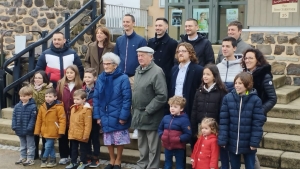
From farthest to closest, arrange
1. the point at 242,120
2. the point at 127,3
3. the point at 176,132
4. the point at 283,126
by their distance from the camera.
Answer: the point at 127,3 → the point at 283,126 → the point at 176,132 → the point at 242,120

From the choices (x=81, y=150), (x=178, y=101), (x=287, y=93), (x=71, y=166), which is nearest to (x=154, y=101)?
(x=178, y=101)

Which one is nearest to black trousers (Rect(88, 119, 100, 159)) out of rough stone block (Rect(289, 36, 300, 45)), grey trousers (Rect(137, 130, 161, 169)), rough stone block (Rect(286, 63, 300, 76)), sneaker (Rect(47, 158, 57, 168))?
sneaker (Rect(47, 158, 57, 168))

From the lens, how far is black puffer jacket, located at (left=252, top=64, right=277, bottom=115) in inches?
202

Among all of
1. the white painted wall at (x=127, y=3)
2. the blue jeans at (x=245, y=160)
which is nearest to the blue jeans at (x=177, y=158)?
the blue jeans at (x=245, y=160)

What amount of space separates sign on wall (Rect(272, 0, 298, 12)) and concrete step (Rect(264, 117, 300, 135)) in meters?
2.65

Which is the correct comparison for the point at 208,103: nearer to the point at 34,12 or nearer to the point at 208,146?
the point at 208,146

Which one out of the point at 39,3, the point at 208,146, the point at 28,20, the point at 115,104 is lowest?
the point at 208,146

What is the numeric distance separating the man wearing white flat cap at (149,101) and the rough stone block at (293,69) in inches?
139

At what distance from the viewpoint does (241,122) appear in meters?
4.98

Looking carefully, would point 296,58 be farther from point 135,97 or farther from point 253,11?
point 135,97

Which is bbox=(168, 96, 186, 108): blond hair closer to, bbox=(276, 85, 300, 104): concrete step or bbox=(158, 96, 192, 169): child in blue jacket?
bbox=(158, 96, 192, 169): child in blue jacket

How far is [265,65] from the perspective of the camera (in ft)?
17.1

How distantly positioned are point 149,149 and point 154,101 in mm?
663

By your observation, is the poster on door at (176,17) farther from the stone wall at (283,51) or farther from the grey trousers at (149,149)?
the grey trousers at (149,149)
